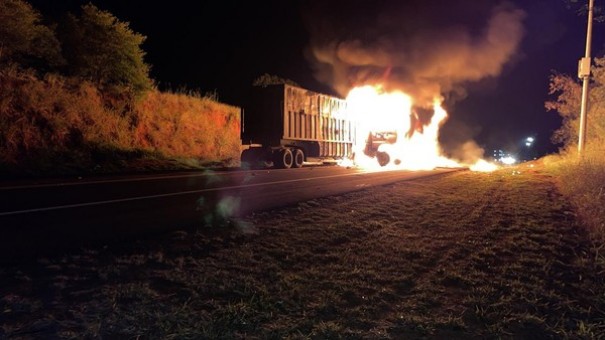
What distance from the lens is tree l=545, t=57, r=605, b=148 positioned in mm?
22203

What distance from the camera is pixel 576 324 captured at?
393cm

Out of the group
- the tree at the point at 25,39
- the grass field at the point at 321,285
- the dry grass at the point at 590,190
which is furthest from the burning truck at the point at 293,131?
the grass field at the point at 321,285

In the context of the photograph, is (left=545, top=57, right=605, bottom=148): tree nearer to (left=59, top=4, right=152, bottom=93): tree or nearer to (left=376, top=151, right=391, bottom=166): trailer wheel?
(left=376, top=151, right=391, bottom=166): trailer wheel

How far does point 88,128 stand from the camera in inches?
778

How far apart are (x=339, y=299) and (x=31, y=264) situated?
3.29 m

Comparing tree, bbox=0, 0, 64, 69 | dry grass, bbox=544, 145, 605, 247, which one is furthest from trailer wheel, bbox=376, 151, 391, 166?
tree, bbox=0, 0, 64, 69

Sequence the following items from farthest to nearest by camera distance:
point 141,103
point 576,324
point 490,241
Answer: point 141,103
point 490,241
point 576,324

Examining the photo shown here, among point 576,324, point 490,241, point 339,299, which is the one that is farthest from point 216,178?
point 576,324

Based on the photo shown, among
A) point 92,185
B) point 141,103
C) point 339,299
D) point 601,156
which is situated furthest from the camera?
point 141,103

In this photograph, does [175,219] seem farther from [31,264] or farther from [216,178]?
[216,178]

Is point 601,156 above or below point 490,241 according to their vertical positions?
above

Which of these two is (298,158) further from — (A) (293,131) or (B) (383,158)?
(B) (383,158)

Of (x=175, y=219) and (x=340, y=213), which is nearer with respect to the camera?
(x=175, y=219)

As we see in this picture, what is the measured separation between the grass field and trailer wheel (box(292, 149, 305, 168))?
49.7 feet
